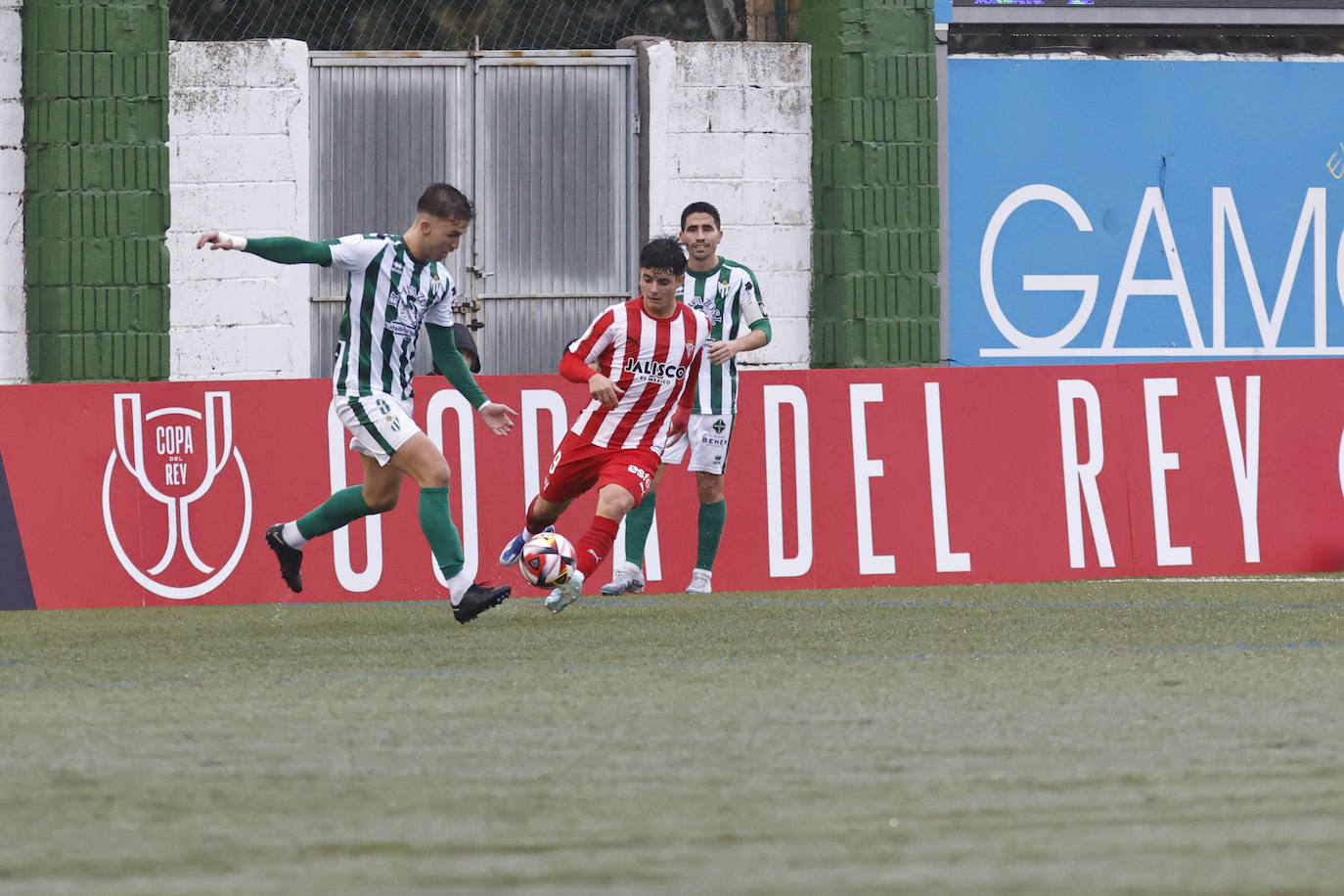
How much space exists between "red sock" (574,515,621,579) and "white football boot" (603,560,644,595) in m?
1.29

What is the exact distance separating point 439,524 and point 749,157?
7.24 metres

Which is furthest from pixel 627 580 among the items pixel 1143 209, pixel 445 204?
pixel 1143 209

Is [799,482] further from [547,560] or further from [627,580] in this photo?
[547,560]

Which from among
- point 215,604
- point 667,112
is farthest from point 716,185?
point 215,604

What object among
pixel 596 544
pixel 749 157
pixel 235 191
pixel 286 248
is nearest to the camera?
pixel 286 248

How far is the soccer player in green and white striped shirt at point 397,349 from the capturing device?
9492 millimetres

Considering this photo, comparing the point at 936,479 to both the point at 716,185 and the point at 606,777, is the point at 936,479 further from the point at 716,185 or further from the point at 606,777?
the point at 606,777

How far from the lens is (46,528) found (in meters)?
11.1

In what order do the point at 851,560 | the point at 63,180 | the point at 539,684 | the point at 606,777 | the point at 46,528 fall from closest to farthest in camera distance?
the point at 606,777, the point at 539,684, the point at 46,528, the point at 851,560, the point at 63,180

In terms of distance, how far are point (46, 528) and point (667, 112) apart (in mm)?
6296

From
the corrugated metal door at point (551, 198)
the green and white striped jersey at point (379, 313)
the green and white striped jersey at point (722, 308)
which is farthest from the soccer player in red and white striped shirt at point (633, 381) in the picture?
the corrugated metal door at point (551, 198)

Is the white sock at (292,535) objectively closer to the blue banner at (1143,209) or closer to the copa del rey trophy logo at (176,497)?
the copa del rey trophy logo at (176,497)

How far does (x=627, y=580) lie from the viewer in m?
11.2

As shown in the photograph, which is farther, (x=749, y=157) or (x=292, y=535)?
(x=749, y=157)
